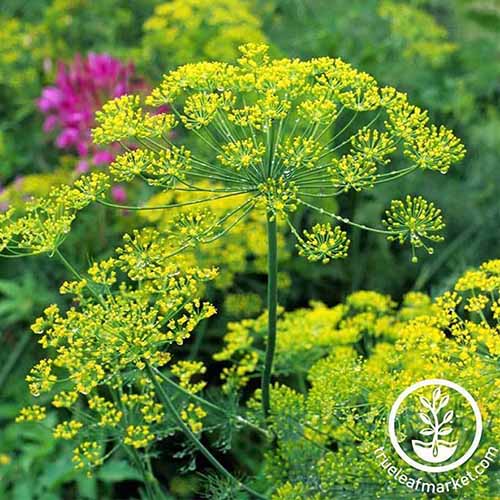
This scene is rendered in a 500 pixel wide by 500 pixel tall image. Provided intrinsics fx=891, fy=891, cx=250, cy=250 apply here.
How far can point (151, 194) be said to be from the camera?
3146 millimetres

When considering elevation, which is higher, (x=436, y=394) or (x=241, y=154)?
(x=241, y=154)

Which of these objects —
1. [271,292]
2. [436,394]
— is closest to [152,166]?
[271,292]

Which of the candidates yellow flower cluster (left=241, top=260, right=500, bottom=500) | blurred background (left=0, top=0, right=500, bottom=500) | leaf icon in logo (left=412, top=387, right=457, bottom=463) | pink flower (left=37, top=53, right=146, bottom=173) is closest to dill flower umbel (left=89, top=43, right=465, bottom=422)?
yellow flower cluster (left=241, top=260, right=500, bottom=500)

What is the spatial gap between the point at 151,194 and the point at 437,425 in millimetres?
1746

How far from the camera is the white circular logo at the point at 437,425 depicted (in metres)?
1.56

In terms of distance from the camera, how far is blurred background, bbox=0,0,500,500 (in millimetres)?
2807

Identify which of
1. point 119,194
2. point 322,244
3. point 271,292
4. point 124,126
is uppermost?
point 124,126

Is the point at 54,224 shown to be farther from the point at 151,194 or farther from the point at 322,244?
the point at 151,194

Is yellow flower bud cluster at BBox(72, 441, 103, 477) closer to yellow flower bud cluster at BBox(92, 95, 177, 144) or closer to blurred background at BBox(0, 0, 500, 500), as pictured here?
yellow flower bud cluster at BBox(92, 95, 177, 144)

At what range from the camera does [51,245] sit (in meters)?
1.47

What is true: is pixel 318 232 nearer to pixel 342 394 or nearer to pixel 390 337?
pixel 342 394

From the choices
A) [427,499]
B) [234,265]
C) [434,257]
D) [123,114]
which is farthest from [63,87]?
[427,499]

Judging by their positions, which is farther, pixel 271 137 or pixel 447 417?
pixel 447 417

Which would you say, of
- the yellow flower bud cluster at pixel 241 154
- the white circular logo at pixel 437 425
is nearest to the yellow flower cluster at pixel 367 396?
the white circular logo at pixel 437 425
